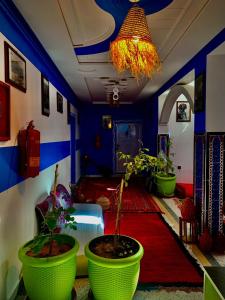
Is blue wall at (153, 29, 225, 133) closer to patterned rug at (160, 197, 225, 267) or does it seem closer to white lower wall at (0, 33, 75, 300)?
patterned rug at (160, 197, 225, 267)

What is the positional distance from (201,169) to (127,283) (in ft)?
6.03

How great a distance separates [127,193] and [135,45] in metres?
4.42

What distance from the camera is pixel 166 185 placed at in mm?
5289

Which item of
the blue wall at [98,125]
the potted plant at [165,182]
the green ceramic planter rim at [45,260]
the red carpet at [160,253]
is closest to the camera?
the green ceramic planter rim at [45,260]

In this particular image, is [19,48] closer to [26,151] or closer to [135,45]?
[26,151]

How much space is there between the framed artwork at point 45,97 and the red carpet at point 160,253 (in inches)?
74.2

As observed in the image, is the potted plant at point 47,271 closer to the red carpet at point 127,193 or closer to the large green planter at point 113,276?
the large green planter at point 113,276

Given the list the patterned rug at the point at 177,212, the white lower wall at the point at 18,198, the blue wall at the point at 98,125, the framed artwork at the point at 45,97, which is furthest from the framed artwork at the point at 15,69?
the blue wall at the point at 98,125

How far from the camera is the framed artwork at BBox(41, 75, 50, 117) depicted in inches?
113

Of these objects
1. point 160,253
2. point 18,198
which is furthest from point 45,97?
point 160,253

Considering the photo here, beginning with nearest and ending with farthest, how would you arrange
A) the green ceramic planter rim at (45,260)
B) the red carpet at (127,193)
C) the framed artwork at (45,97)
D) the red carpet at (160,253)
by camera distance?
the green ceramic planter rim at (45,260)
the red carpet at (160,253)
the framed artwork at (45,97)
the red carpet at (127,193)

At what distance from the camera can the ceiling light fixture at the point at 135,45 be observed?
5.68 feet

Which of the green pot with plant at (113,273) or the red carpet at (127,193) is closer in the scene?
the green pot with plant at (113,273)

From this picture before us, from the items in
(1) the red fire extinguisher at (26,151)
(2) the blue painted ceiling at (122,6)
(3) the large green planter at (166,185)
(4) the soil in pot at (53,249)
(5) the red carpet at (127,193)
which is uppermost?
(2) the blue painted ceiling at (122,6)
